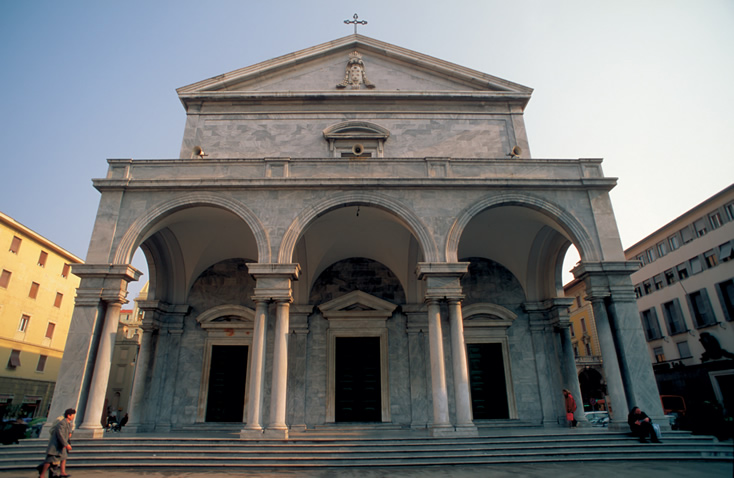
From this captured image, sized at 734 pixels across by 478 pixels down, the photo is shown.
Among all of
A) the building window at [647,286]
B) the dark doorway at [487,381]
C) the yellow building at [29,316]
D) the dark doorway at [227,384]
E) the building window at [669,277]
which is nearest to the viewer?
the dark doorway at [227,384]

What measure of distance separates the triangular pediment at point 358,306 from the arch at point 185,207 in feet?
12.4

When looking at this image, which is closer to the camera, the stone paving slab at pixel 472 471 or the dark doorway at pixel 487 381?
the stone paving slab at pixel 472 471

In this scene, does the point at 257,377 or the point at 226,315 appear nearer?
the point at 257,377

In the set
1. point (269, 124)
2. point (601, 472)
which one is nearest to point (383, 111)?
point (269, 124)

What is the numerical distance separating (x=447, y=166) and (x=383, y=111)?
16.5 ft

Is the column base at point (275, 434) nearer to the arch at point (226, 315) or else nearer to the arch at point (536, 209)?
the arch at point (226, 315)

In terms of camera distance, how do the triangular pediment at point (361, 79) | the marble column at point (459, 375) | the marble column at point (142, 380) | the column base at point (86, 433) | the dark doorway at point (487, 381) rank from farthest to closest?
1. the triangular pediment at point (361, 79)
2. the dark doorway at point (487, 381)
3. the marble column at point (142, 380)
4. the marble column at point (459, 375)
5. the column base at point (86, 433)

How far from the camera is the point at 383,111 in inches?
622

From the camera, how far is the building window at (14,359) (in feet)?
74.8

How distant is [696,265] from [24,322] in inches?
1528

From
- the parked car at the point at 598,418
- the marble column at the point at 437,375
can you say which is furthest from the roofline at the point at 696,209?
the marble column at the point at 437,375

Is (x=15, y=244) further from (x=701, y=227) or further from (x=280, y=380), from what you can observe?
(x=701, y=227)

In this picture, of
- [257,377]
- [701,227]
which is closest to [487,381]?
[257,377]

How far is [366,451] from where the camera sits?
8617 millimetres
